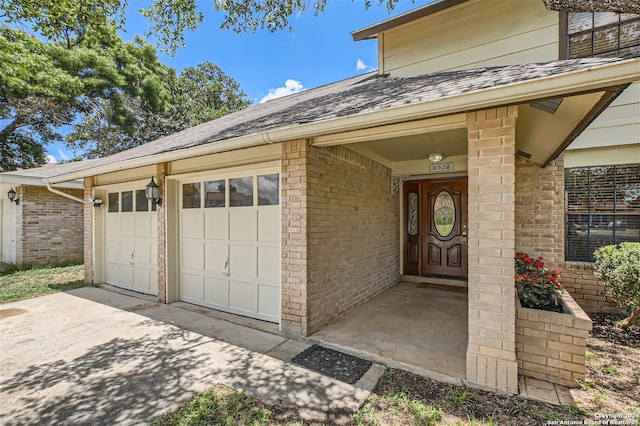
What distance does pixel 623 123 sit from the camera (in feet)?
14.8

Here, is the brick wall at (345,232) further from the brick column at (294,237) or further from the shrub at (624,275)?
the shrub at (624,275)

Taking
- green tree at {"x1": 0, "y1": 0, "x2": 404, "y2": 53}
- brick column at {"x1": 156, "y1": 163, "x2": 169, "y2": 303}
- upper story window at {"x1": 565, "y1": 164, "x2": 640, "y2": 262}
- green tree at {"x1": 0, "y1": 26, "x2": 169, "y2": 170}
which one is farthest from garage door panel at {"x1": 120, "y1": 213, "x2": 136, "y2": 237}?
upper story window at {"x1": 565, "y1": 164, "x2": 640, "y2": 262}

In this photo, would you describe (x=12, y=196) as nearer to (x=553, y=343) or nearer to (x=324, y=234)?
(x=324, y=234)

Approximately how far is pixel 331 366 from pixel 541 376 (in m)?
2.06

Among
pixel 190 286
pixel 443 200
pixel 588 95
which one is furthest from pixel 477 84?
pixel 190 286

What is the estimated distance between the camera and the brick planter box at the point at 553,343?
2.62 m

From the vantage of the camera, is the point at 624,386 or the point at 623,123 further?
the point at 623,123

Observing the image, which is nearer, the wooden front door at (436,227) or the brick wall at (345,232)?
the brick wall at (345,232)

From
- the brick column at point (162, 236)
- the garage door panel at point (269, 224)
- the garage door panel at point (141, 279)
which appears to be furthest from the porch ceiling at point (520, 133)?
the garage door panel at point (141, 279)

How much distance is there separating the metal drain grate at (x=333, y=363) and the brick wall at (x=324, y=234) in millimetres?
427

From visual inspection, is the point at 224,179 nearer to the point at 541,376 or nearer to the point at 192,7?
the point at 192,7

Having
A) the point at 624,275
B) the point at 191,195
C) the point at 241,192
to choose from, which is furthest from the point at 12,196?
the point at 624,275

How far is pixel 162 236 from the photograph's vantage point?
5.45 m

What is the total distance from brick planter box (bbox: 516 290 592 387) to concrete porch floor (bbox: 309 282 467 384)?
0.63 metres
